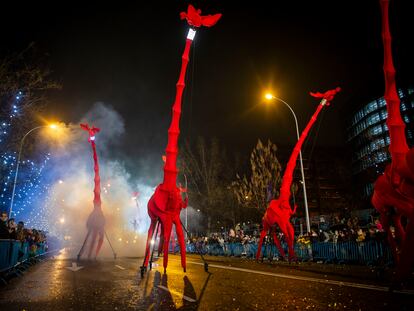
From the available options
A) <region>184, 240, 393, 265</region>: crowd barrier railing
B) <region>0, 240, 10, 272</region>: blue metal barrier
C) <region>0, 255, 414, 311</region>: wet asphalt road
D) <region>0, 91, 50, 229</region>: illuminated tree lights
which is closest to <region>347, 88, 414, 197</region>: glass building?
<region>184, 240, 393, 265</region>: crowd barrier railing

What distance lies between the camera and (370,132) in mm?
66125

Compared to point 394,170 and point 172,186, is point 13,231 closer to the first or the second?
point 172,186

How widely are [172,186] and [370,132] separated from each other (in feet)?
217

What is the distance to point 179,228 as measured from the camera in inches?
383

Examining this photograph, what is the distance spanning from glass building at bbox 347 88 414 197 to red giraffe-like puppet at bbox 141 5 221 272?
46.6 m

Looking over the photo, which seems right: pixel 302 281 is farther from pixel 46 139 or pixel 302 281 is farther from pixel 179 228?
pixel 46 139

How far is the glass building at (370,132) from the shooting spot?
55.2 metres

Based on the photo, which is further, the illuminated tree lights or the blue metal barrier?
the illuminated tree lights

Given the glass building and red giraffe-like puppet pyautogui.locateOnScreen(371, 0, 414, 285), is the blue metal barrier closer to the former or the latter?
red giraffe-like puppet pyautogui.locateOnScreen(371, 0, 414, 285)

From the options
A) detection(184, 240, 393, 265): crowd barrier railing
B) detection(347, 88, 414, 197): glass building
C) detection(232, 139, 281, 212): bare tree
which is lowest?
detection(184, 240, 393, 265): crowd barrier railing

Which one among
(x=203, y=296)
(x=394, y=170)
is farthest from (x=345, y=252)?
(x=203, y=296)

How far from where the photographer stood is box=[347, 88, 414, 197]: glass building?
181ft

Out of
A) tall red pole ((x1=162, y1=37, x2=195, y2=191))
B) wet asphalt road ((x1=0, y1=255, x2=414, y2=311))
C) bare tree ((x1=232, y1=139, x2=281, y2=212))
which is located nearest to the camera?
wet asphalt road ((x1=0, y1=255, x2=414, y2=311))

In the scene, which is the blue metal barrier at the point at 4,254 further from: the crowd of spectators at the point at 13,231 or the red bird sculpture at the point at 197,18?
the red bird sculpture at the point at 197,18
